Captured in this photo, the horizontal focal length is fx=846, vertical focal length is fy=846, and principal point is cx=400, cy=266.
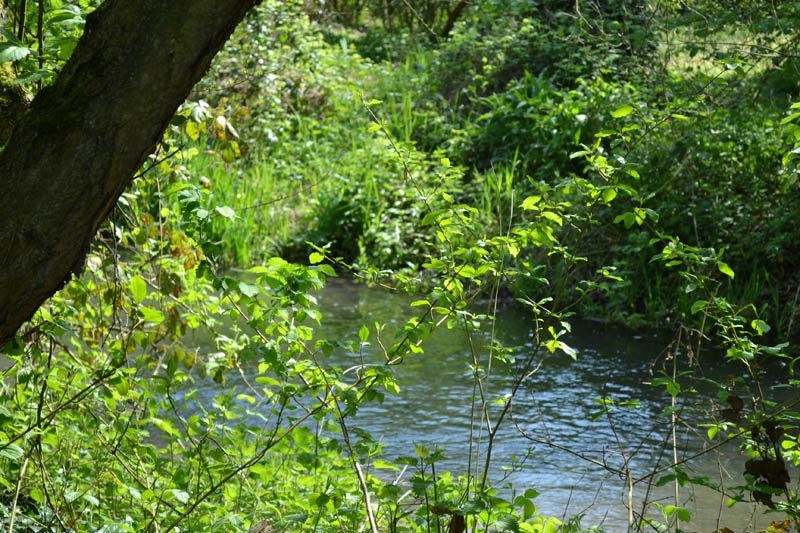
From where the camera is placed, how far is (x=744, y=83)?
27.1 ft

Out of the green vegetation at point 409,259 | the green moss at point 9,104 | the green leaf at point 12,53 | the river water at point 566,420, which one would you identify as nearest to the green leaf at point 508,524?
the green vegetation at point 409,259

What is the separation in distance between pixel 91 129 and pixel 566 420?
148 inches

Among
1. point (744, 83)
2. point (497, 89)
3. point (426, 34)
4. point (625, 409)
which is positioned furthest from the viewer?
point (426, 34)

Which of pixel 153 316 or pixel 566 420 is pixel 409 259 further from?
pixel 153 316

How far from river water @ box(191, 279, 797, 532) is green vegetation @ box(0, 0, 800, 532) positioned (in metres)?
0.12

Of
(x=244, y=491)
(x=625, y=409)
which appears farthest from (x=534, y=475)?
(x=244, y=491)

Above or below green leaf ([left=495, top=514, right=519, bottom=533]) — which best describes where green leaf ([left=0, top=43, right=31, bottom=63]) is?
above

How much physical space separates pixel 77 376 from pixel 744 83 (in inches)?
285

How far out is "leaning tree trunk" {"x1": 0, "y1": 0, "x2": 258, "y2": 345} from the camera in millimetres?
1586

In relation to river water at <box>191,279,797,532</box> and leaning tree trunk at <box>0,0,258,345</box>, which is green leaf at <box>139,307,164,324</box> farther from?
river water at <box>191,279,797,532</box>

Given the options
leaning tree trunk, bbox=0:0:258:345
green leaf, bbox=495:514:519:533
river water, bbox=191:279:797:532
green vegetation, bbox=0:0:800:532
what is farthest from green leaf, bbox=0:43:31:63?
river water, bbox=191:279:797:532

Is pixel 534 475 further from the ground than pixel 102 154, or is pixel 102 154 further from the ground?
pixel 102 154

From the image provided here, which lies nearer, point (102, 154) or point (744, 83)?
point (102, 154)

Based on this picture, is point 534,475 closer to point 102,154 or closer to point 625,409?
point 625,409
